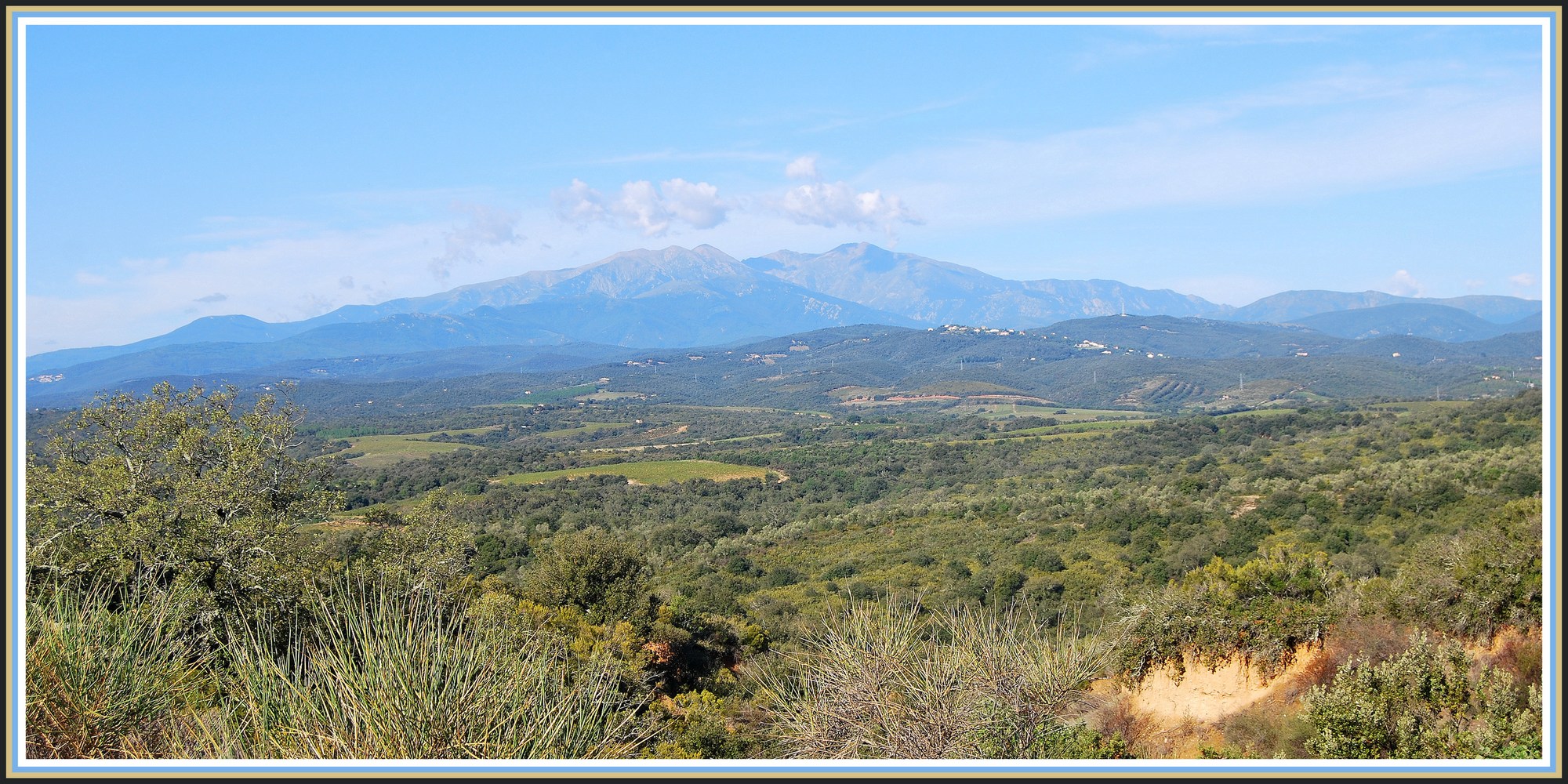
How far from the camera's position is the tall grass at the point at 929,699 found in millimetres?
6215

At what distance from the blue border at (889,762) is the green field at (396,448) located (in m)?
68.6

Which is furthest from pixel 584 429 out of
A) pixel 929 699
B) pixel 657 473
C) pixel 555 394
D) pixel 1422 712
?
pixel 1422 712

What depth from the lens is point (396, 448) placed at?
8162 cm

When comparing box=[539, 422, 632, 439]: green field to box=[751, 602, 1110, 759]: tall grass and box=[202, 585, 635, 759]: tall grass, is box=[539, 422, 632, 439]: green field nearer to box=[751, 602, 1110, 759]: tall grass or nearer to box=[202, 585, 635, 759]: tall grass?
box=[751, 602, 1110, 759]: tall grass

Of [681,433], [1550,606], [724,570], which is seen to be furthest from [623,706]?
[681,433]

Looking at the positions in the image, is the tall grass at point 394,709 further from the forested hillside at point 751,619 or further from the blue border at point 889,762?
the blue border at point 889,762

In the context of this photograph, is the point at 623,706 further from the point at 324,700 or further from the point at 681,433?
the point at 681,433

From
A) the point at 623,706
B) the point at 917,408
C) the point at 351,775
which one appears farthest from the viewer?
the point at 917,408

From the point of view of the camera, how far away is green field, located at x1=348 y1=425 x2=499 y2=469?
70.8 metres

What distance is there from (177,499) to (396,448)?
258 ft

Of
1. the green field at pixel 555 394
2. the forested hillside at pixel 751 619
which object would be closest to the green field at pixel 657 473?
the forested hillside at pixel 751 619

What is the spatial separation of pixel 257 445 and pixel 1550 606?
42.5 ft

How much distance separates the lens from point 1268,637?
455 inches

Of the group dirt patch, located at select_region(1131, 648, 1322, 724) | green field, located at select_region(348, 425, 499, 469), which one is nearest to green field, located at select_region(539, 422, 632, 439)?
green field, located at select_region(348, 425, 499, 469)
